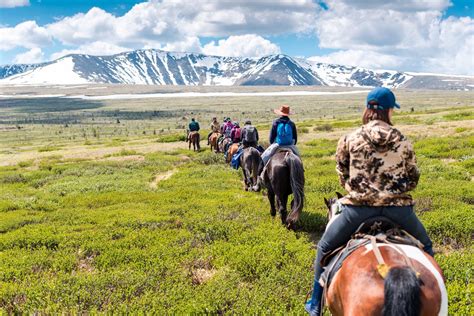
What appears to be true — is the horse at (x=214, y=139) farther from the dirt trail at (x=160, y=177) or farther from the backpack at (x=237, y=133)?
the backpack at (x=237, y=133)

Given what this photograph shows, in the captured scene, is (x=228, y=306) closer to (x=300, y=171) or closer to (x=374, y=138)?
(x=374, y=138)

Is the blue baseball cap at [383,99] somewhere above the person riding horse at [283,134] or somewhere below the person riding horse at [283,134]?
above

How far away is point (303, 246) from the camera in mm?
8125

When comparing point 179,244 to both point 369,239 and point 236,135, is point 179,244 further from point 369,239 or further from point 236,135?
point 236,135

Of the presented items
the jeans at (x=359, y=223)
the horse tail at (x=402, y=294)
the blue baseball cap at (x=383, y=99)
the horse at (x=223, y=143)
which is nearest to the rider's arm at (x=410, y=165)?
the jeans at (x=359, y=223)

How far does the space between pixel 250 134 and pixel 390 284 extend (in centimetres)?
1151

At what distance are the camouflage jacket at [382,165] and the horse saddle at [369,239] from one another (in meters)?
0.25

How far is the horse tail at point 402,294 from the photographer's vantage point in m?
3.19

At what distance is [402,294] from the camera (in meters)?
3.20

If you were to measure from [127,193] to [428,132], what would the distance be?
21.5 m

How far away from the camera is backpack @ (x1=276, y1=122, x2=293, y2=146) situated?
9.92 meters

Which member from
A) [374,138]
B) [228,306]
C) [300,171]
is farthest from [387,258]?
[300,171]

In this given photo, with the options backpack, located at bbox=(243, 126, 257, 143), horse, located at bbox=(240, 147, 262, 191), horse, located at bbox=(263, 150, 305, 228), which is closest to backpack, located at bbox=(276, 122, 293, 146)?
horse, located at bbox=(263, 150, 305, 228)

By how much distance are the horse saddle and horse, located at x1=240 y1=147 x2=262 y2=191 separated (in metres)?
9.81
